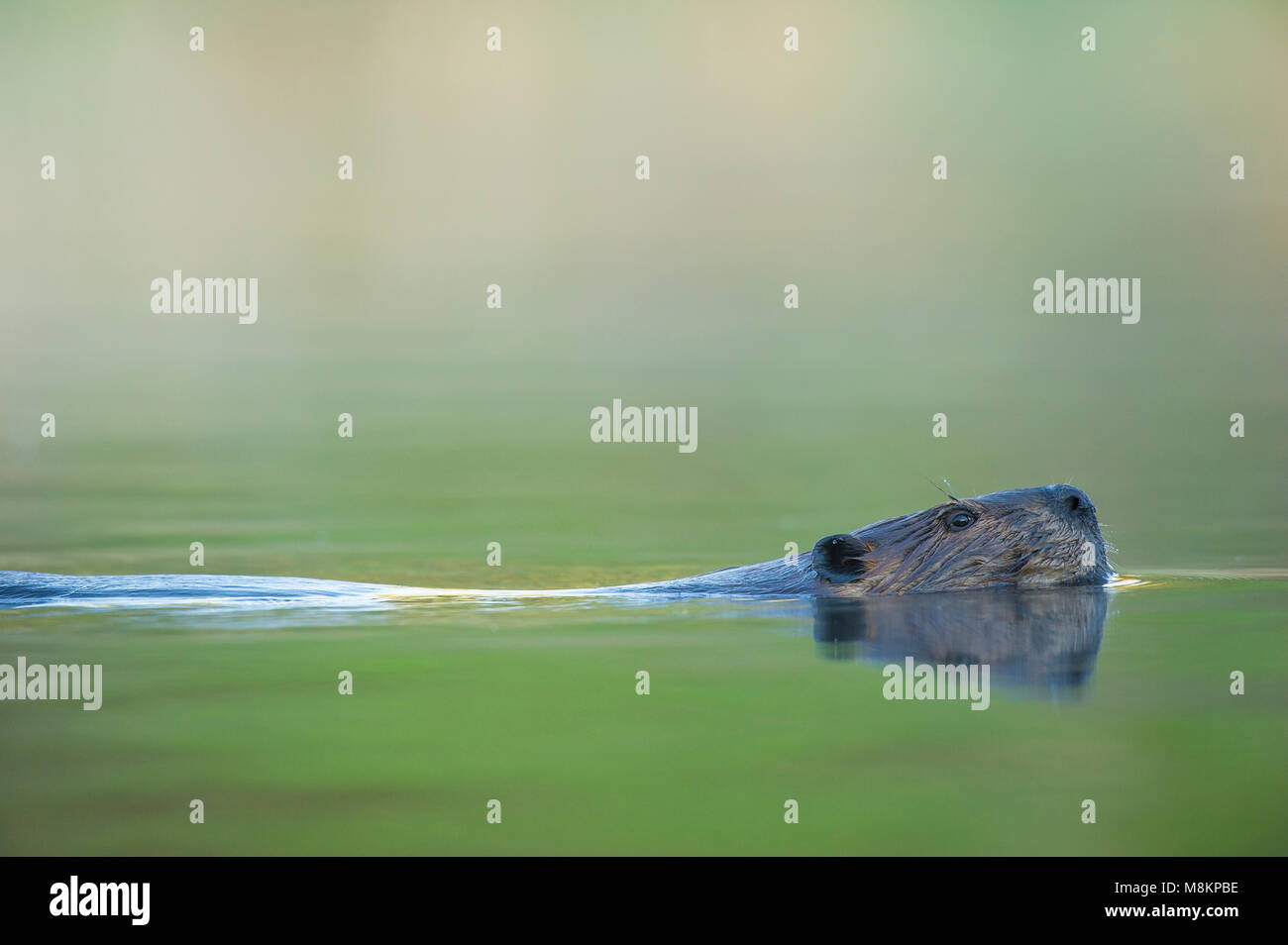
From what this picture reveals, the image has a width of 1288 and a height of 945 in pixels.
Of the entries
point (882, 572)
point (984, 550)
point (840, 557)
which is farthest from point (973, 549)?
point (840, 557)

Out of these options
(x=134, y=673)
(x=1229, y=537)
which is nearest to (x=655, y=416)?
(x=1229, y=537)

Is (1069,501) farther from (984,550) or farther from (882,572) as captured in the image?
(882,572)

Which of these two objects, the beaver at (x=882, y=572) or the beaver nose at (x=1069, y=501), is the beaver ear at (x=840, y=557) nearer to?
the beaver at (x=882, y=572)

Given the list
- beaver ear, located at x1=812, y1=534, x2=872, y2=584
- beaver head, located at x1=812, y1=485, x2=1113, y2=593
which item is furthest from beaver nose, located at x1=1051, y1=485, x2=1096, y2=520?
beaver ear, located at x1=812, y1=534, x2=872, y2=584

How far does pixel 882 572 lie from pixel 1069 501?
113 cm

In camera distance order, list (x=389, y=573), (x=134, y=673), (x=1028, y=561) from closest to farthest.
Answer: (x=134, y=673) → (x=1028, y=561) → (x=389, y=573)

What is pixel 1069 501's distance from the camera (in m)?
7.87

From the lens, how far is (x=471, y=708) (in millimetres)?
6008

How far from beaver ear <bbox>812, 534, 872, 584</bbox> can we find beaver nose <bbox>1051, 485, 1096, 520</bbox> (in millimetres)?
1118

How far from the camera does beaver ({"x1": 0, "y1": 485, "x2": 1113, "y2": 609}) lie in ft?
26.2

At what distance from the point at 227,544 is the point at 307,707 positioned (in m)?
5.11

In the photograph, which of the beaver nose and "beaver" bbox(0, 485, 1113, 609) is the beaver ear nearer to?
"beaver" bbox(0, 485, 1113, 609)

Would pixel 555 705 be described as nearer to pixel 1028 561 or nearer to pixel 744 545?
pixel 1028 561

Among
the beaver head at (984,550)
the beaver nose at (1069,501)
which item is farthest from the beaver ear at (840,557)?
the beaver nose at (1069,501)
